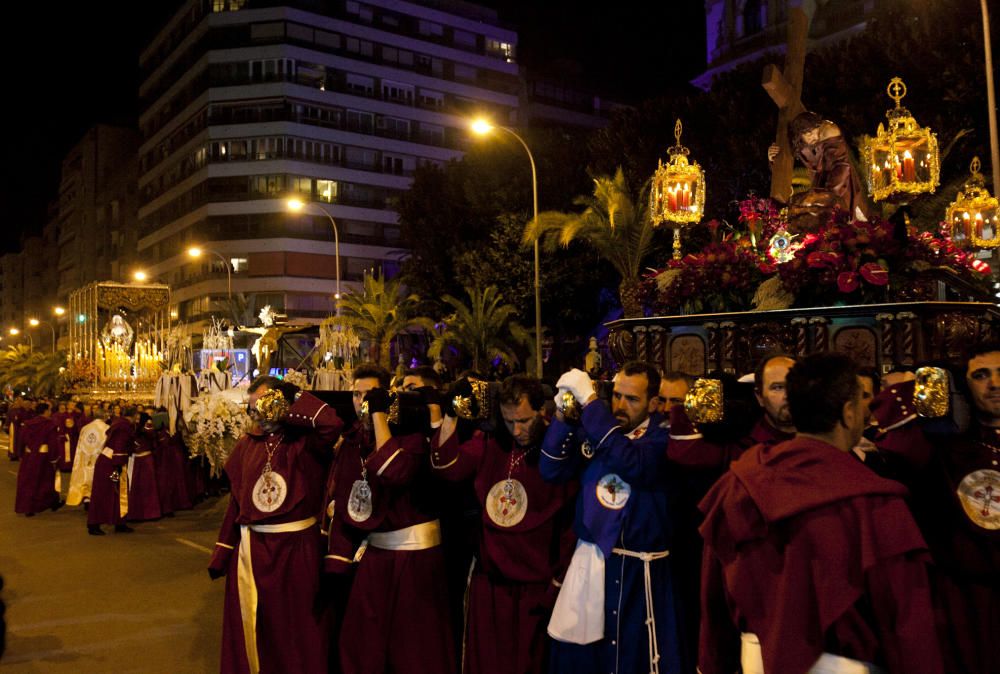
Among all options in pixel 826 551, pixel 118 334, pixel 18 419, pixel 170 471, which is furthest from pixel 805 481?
pixel 18 419

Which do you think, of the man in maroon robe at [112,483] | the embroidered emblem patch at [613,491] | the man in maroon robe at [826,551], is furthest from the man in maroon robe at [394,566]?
the man in maroon robe at [112,483]

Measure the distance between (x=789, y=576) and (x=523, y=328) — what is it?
27.6 m

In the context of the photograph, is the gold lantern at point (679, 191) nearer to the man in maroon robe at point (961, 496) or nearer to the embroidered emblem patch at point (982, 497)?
the man in maroon robe at point (961, 496)

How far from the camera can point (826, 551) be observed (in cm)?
256

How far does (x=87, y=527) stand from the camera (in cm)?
1263

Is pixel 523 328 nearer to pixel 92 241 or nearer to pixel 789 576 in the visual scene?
pixel 789 576

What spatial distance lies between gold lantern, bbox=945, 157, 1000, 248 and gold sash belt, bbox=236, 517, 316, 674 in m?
10.2

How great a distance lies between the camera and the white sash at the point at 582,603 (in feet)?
13.1

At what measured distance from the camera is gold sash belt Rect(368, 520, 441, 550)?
16.5ft

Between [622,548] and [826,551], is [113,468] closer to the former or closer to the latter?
[622,548]

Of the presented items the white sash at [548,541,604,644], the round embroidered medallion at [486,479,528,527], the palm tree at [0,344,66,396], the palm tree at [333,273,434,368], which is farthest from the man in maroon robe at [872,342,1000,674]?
the palm tree at [333,273,434,368]

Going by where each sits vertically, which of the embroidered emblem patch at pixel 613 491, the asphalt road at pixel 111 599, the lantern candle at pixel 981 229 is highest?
the lantern candle at pixel 981 229

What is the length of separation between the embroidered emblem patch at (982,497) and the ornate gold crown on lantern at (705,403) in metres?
0.98

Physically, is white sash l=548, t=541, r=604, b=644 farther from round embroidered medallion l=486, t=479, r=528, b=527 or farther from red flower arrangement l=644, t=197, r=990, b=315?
red flower arrangement l=644, t=197, r=990, b=315
